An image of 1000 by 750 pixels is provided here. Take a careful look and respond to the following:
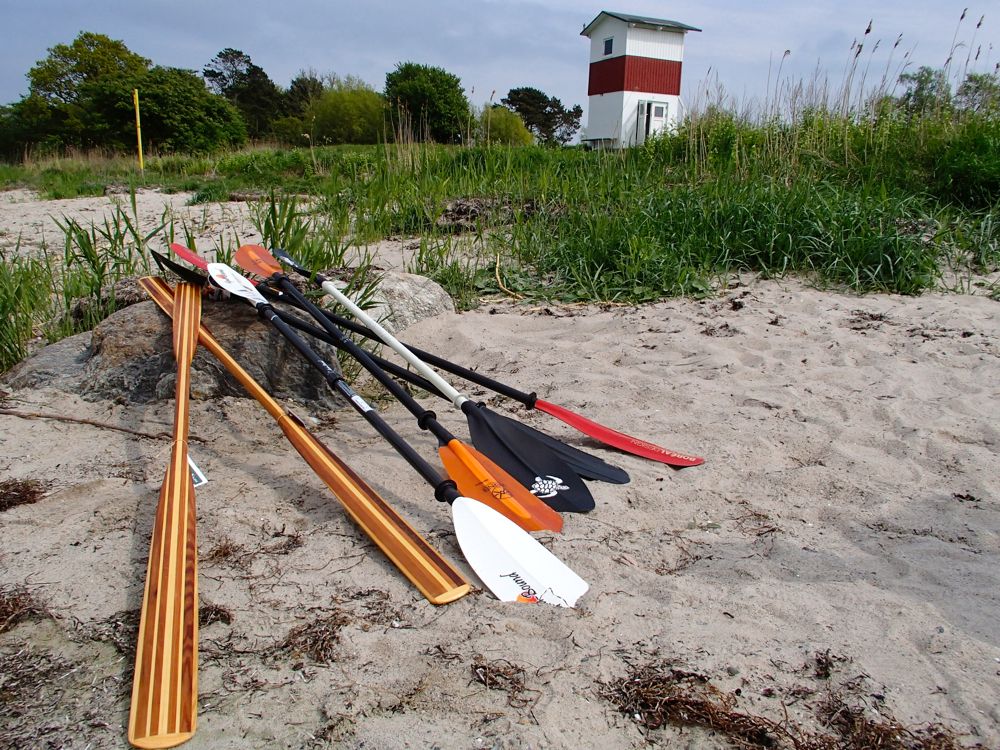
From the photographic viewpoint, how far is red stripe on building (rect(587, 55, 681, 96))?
58.4 feet

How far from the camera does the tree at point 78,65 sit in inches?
1003

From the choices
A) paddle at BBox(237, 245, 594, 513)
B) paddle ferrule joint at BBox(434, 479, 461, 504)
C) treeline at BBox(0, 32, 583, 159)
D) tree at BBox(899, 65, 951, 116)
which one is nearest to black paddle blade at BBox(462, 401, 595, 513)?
paddle at BBox(237, 245, 594, 513)

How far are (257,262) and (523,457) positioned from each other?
173cm

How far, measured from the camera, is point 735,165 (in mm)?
6125

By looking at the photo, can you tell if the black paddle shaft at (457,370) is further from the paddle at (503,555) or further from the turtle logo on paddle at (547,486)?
the paddle at (503,555)

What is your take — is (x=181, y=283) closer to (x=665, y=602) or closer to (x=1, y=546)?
(x=1, y=546)

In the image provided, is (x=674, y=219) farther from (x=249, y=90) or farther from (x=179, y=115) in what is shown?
(x=249, y=90)

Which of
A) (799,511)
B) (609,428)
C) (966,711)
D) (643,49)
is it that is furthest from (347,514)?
(643,49)

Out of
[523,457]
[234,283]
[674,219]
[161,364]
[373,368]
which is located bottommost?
[523,457]

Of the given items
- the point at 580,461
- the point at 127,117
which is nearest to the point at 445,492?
the point at 580,461

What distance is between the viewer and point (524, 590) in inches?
67.5

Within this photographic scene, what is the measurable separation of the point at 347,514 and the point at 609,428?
1.18 metres

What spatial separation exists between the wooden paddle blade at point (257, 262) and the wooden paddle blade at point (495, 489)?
4.89 feet

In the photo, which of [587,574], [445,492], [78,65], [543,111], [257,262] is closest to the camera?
[587,574]
